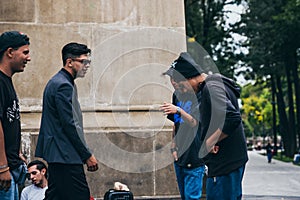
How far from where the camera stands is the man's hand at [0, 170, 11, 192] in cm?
435

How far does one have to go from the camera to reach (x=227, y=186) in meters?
5.34

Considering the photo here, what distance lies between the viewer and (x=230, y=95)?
17.9 feet

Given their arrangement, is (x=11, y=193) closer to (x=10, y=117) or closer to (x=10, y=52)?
(x=10, y=117)

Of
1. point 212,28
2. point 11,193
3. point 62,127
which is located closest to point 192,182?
point 62,127

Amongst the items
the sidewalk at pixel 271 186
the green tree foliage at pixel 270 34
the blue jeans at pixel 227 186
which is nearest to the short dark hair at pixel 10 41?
the blue jeans at pixel 227 186

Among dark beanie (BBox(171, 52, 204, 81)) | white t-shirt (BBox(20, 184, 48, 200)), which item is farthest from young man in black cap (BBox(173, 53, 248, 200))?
white t-shirt (BBox(20, 184, 48, 200))

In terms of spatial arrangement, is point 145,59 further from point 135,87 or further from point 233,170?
point 233,170

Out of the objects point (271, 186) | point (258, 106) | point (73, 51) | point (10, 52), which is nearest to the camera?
point (10, 52)

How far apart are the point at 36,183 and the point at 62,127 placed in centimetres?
175

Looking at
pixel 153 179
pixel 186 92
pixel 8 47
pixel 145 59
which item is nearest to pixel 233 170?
pixel 186 92

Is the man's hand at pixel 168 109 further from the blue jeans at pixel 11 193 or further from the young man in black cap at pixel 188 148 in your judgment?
the blue jeans at pixel 11 193

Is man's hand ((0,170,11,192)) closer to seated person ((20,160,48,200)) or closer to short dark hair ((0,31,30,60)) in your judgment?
short dark hair ((0,31,30,60))

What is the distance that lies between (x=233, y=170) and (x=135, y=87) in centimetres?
329

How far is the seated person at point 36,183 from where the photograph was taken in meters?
6.60
